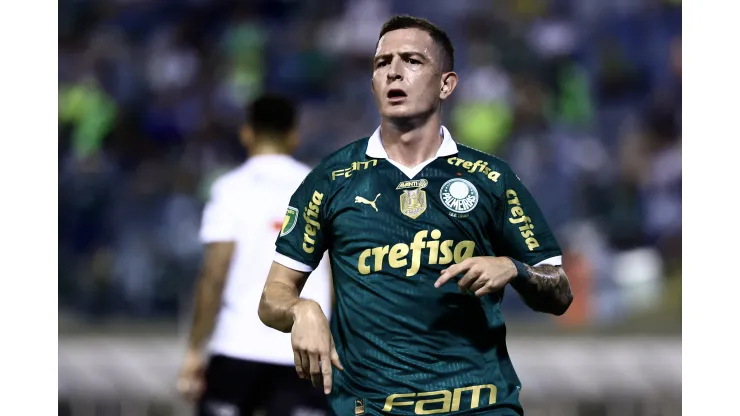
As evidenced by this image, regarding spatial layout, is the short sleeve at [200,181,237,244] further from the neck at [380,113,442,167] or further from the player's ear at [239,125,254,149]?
the neck at [380,113,442,167]

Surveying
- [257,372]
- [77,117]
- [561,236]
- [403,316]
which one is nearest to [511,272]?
[403,316]

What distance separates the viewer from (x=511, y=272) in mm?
4055

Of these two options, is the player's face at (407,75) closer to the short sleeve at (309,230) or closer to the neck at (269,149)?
the short sleeve at (309,230)

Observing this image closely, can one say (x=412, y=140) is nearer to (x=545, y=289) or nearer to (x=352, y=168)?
(x=352, y=168)

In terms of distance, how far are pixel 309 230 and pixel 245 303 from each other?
2.40 metres

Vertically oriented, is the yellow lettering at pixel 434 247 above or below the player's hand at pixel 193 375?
above

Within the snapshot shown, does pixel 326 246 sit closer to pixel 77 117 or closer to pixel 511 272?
pixel 511 272

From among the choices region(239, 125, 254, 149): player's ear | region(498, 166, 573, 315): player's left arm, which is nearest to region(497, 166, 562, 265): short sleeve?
region(498, 166, 573, 315): player's left arm

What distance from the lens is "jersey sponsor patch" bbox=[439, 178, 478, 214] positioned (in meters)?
4.38

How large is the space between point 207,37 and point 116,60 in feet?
3.58

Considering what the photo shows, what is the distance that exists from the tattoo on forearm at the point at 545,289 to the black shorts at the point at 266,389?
265cm

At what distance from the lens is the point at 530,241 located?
14.5ft

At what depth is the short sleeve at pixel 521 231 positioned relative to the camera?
4410 mm

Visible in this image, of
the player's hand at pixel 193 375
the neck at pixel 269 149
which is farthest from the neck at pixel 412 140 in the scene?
the player's hand at pixel 193 375
